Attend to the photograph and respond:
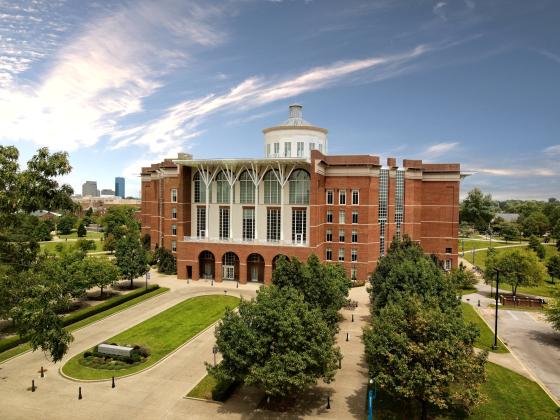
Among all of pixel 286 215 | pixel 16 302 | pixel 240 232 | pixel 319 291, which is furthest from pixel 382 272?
pixel 16 302

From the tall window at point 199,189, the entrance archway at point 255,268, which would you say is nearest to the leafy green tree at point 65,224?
the tall window at point 199,189

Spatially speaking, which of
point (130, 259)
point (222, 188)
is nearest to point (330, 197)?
point (222, 188)

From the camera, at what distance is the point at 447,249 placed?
5997cm

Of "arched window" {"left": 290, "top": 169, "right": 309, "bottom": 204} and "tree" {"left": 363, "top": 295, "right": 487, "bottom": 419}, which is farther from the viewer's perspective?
"arched window" {"left": 290, "top": 169, "right": 309, "bottom": 204}

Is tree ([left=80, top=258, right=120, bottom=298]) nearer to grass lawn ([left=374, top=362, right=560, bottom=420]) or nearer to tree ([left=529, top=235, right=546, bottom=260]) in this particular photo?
grass lawn ([left=374, top=362, right=560, bottom=420])

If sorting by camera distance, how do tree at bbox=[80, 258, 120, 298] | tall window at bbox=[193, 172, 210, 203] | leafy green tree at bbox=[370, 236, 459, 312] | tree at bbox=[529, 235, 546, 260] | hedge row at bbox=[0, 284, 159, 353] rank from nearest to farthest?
1. leafy green tree at bbox=[370, 236, 459, 312]
2. hedge row at bbox=[0, 284, 159, 353]
3. tree at bbox=[80, 258, 120, 298]
4. tall window at bbox=[193, 172, 210, 203]
5. tree at bbox=[529, 235, 546, 260]

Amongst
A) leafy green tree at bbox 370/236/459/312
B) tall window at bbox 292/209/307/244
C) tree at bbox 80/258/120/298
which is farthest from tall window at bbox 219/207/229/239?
leafy green tree at bbox 370/236/459/312

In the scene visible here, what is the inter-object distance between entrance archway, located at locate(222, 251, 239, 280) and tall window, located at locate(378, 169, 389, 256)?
20875 millimetres

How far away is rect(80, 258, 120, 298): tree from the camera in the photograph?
40.2 m

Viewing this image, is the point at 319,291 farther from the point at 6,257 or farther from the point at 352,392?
the point at 6,257

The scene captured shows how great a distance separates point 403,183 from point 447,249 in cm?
1238

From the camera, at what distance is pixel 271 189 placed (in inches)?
2151

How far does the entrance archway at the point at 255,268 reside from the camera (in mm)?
54469

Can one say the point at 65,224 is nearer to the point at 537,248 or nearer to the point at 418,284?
the point at 418,284
